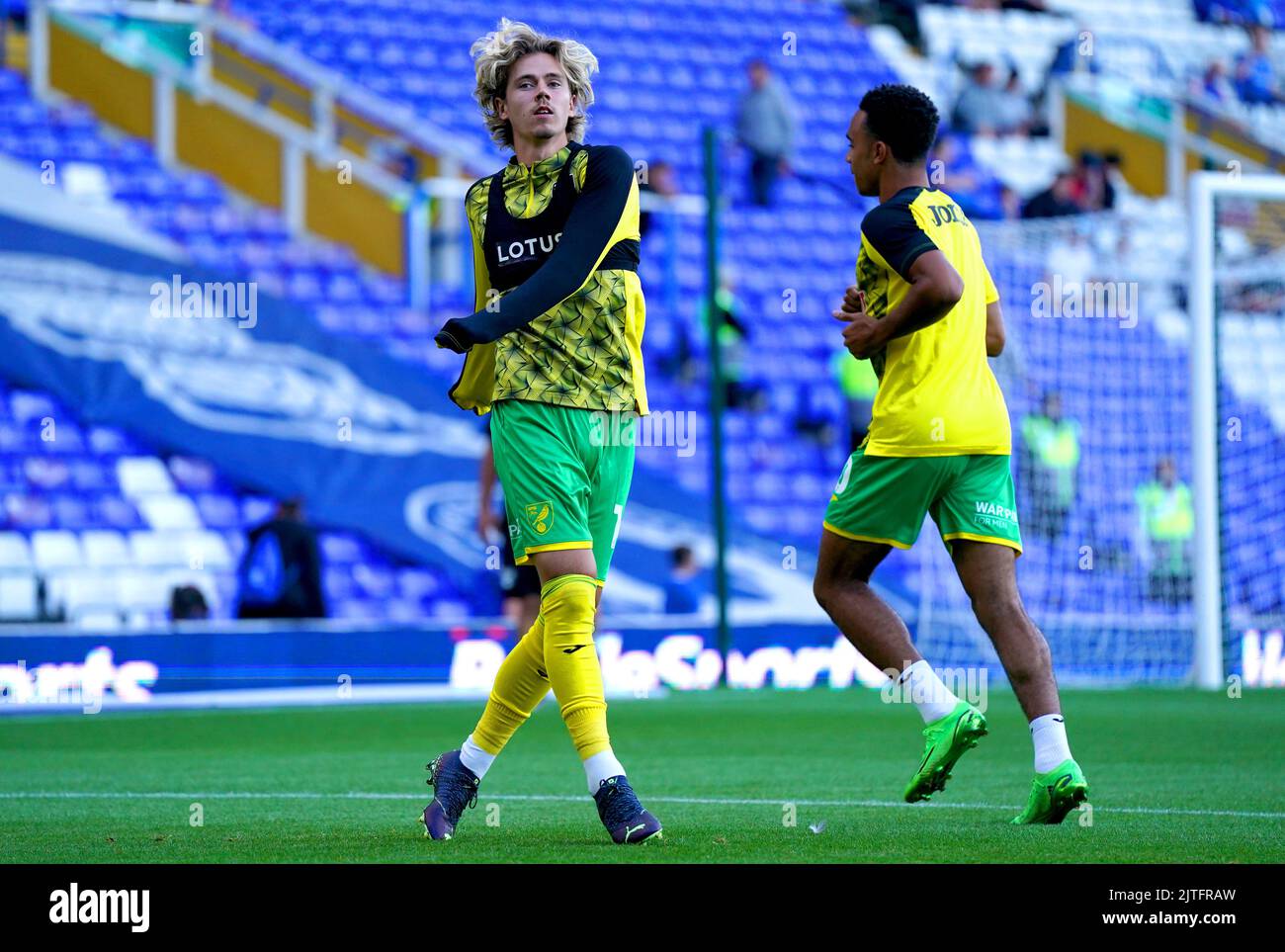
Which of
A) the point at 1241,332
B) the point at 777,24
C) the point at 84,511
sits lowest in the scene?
the point at 84,511

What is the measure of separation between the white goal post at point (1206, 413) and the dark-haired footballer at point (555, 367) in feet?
26.5

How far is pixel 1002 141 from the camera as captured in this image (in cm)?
2478

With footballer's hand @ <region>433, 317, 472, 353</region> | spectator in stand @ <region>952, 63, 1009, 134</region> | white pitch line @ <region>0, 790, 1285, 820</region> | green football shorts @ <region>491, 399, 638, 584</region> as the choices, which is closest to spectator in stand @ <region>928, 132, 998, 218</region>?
spectator in stand @ <region>952, 63, 1009, 134</region>

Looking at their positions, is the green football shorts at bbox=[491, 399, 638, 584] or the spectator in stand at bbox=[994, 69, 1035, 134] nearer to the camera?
the green football shorts at bbox=[491, 399, 638, 584]

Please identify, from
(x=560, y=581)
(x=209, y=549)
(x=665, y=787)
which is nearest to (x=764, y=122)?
(x=209, y=549)

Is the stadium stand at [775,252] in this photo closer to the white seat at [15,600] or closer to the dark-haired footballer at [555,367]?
the white seat at [15,600]

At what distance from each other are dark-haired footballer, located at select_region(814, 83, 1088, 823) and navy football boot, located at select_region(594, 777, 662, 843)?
93 centimetres

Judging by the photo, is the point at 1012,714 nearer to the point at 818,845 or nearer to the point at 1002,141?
the point at 818,845

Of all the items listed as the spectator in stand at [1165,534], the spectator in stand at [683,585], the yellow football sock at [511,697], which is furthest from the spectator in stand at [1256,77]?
the yellow football sock at [511,697]

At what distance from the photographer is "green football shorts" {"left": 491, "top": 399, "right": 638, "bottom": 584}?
5207 mm

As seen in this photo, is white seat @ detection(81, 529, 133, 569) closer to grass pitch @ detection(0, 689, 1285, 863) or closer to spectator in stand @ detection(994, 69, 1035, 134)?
grass pitch @ detection(0, 689, 1285, 863)

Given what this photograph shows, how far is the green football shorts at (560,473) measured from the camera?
5.21 m

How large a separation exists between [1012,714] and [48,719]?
16.8 feet
